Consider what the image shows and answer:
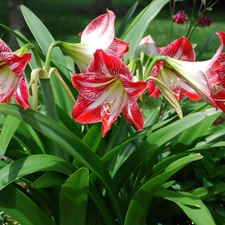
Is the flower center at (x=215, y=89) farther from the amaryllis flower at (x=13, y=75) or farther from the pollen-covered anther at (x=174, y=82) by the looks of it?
the amaryllis flower at (x=13, y=75)

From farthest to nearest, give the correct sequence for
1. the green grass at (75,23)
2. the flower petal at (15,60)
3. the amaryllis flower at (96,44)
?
1. the green grass at (75,23)
2. the amaryllis flower at (96,44)
3. the flower petal at (15,60)

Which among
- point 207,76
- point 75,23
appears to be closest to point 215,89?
point 207,76

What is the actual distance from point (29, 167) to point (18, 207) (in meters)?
0.21

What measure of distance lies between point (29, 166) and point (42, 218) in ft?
0.99

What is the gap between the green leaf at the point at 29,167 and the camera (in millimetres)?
2016

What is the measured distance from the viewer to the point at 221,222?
243 cm

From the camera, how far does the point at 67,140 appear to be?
2.08 meters

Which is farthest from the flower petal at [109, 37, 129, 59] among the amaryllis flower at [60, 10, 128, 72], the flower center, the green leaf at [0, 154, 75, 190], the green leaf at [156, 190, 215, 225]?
the green leaf at [156, 190, 215, 225]

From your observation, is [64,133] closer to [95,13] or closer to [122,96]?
[122,96]

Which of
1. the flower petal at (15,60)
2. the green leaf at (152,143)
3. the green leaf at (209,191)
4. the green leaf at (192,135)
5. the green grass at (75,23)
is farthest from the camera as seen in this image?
the green grass at (75,23)

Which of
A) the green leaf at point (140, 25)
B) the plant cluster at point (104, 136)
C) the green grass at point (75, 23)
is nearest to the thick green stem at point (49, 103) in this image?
the plant cluster at point (104, 136)

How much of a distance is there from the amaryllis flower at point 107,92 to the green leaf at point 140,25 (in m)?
0.70

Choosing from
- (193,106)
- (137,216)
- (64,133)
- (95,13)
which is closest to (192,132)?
(193,106)

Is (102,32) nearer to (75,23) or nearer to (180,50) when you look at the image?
(180,50)
